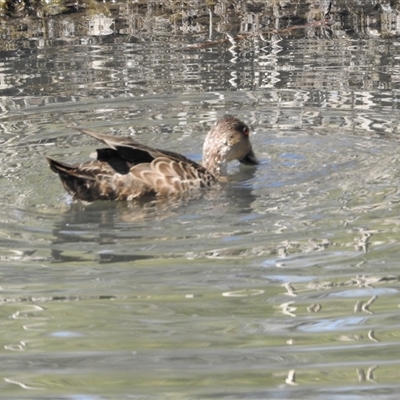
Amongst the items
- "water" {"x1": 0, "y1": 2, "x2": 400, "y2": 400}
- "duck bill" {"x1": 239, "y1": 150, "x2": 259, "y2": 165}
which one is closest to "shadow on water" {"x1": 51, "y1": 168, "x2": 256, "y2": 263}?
"water" {"x1": 0, "y1": 2, "x2": 400, "y2": 400}

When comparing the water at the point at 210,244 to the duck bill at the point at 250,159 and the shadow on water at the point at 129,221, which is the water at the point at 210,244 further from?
the duck bill at the point at 250,159

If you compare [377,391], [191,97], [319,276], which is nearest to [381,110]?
[191,97]

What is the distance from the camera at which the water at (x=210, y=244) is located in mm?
4801

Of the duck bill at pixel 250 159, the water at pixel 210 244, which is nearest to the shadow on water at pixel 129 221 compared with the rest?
the water at pixel 210 244

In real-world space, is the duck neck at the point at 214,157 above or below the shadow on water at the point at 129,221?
above

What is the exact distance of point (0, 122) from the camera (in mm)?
10375

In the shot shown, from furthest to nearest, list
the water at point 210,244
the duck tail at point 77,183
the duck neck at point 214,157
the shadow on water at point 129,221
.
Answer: the duck neck at point 214,157
the duck tail at point 77,183
the shadow on water at point 129,221
the water at point 210,244

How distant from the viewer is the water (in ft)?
15.8

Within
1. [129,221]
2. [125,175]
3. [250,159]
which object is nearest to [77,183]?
[125,175]

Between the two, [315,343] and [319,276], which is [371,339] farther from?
[319,276]

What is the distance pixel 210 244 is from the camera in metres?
6.75

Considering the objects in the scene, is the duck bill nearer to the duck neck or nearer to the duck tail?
the duck neck

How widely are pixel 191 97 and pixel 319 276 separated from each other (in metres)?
5.46

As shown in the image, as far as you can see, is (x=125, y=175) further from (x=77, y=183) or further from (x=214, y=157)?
(x=214, y=157)
